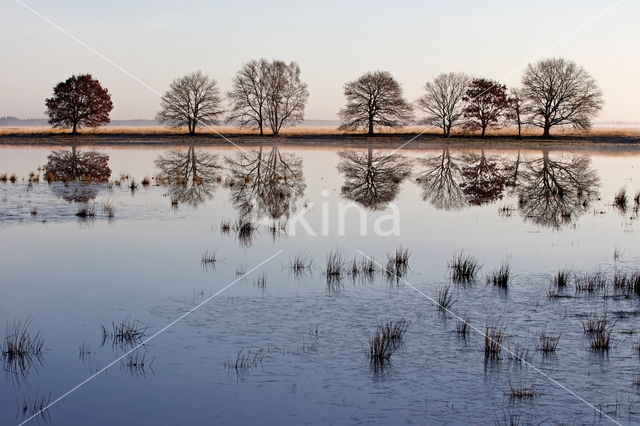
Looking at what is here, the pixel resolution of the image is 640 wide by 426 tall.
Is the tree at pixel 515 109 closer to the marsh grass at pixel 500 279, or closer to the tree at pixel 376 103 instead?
the tree at pixel 376 103

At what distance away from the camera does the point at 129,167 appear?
1807 inches

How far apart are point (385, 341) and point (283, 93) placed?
3555 inches

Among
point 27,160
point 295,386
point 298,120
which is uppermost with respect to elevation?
point 298,120

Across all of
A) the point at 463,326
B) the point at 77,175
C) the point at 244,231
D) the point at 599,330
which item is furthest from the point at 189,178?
the point at 599,330

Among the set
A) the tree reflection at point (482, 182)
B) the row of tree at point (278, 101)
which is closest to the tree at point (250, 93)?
the row of tree at point (278, 101)

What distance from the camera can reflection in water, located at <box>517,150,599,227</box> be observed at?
2472cm

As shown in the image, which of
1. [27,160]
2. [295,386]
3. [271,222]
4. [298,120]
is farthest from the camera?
[298,120]

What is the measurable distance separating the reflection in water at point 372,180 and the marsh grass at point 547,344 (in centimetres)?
1633

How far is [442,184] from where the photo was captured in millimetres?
35812

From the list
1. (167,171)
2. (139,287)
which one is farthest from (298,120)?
(139,287)

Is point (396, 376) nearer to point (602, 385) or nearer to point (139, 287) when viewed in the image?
point (602, 385)

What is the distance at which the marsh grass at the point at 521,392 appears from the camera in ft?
26.7

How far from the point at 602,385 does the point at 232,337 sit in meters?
5.05

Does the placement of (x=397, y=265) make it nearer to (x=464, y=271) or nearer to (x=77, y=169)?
(x=464, y=271)
